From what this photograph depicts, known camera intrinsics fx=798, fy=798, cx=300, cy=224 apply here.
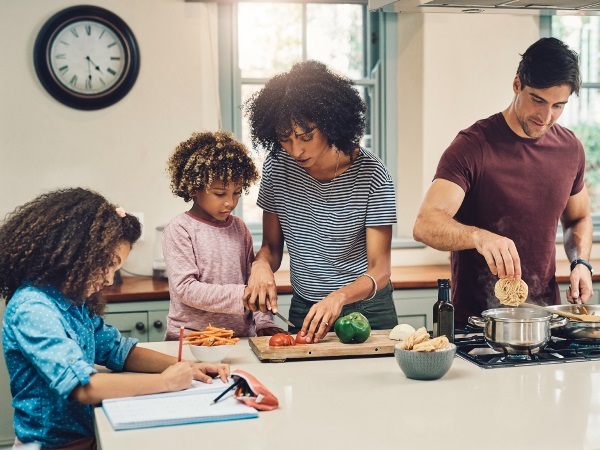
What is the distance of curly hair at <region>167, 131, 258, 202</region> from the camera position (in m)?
2.49

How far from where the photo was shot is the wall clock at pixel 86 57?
378 cm

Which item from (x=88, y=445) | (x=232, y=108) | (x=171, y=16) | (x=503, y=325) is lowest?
(x=88, y=445)

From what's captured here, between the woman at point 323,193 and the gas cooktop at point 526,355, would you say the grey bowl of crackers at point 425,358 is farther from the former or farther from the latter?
the woman at point 323,193

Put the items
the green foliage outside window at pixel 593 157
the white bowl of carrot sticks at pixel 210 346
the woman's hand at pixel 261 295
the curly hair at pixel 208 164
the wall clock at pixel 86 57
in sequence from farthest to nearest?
1. the green foliage outside window at pixel 593 157
2. the wall clock at pixel 86 57
3. the curly hair at pixel 208 164
4. the woman's hand at pixel 261 295
5. the white bowl of carrot sticks at pixel 210 346

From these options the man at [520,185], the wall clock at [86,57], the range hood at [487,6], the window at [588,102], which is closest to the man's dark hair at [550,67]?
the man at [520,185]

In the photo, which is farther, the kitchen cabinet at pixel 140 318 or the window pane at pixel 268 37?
the window pane at pixel 268 37

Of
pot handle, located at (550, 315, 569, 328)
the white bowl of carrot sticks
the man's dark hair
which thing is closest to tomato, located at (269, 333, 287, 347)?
the white bowl of carrot sticks

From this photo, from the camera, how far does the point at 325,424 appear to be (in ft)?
5.23

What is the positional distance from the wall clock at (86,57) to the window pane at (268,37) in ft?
2.00

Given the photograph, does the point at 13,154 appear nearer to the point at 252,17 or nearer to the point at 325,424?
the point at 252,17

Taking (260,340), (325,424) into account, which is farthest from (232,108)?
(325,424)

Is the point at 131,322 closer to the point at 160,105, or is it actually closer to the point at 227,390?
the point at 160,105

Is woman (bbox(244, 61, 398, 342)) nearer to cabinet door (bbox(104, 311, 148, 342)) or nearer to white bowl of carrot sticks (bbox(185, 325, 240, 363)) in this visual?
white bowl of carrot sticks (bbox(185, 325, 240, 363))

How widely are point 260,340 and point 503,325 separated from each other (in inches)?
26.4
